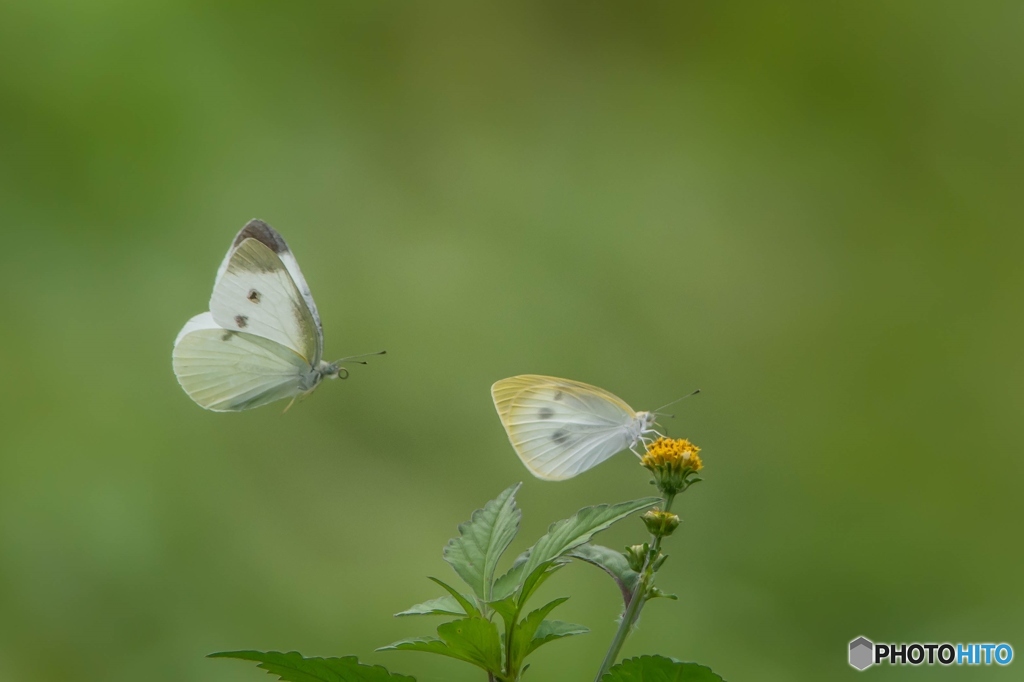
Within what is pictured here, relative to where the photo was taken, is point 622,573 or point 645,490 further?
point 645,490

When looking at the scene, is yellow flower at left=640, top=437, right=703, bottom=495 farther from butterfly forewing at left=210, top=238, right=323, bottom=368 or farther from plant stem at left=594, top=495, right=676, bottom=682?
butterfly forewing at left=210, top=238, right=323, bottom=368

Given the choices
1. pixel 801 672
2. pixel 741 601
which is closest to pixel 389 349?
pixel 741 601

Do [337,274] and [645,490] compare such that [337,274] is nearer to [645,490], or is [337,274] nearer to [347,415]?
[347,415]

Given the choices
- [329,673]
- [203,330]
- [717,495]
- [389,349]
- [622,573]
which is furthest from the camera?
[389,349]

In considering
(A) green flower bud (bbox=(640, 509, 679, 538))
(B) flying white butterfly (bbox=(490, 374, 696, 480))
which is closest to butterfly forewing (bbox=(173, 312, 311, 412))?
(B) flying white butterfly (bbox=(490, 374, 696, 480))

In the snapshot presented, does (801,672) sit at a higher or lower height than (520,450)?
higher

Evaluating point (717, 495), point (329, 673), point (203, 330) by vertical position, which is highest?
point (717, 495)
